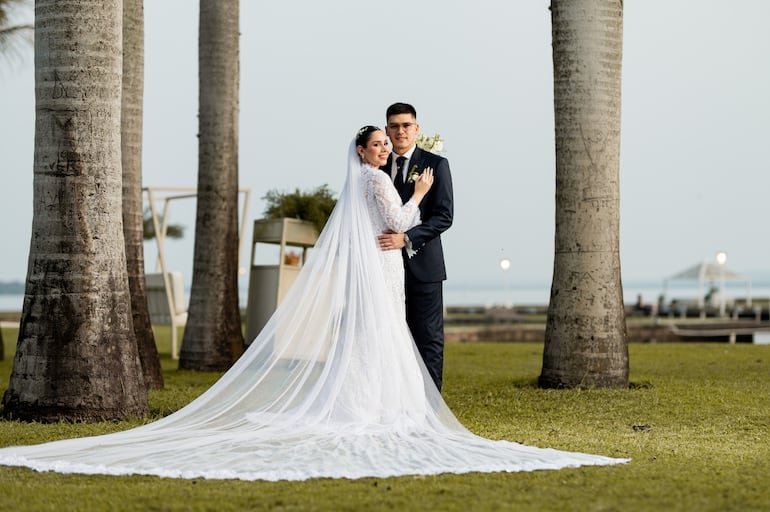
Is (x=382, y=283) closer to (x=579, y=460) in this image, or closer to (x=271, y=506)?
(x=579, y=460)

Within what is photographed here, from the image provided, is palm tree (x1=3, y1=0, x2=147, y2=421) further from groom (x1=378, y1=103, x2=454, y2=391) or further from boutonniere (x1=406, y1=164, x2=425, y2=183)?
boutonniere (x1=406, y1=164, x2=425, y2=183)

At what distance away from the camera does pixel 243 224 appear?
15867mm

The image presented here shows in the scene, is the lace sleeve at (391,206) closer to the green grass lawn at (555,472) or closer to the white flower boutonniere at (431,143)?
the green grass lawn at (555,472)

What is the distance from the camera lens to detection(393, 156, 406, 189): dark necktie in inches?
326

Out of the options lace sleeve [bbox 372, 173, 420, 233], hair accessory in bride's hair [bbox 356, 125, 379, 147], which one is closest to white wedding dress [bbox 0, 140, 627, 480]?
lace sleeve [bbox 372, 173, 420, 233]

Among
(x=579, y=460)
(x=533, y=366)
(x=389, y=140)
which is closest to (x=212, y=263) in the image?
(x=533, y=366)

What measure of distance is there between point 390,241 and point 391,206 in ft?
0.86

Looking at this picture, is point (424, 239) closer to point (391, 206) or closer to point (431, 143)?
point (391, 206)

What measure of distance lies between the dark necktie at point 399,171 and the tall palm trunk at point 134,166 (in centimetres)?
453

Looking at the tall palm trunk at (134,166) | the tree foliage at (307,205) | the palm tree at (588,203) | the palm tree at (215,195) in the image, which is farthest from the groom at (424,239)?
the tree foliage at (307,205)

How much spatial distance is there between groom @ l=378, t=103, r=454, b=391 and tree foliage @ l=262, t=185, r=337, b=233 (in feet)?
24.6

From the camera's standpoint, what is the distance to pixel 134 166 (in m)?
12.0

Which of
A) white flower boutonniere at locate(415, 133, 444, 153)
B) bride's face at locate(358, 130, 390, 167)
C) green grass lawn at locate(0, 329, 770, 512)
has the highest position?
white flower boutonniere at locate(415, 133, 444, 153)

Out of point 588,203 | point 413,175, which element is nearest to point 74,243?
Result: point 413,175
